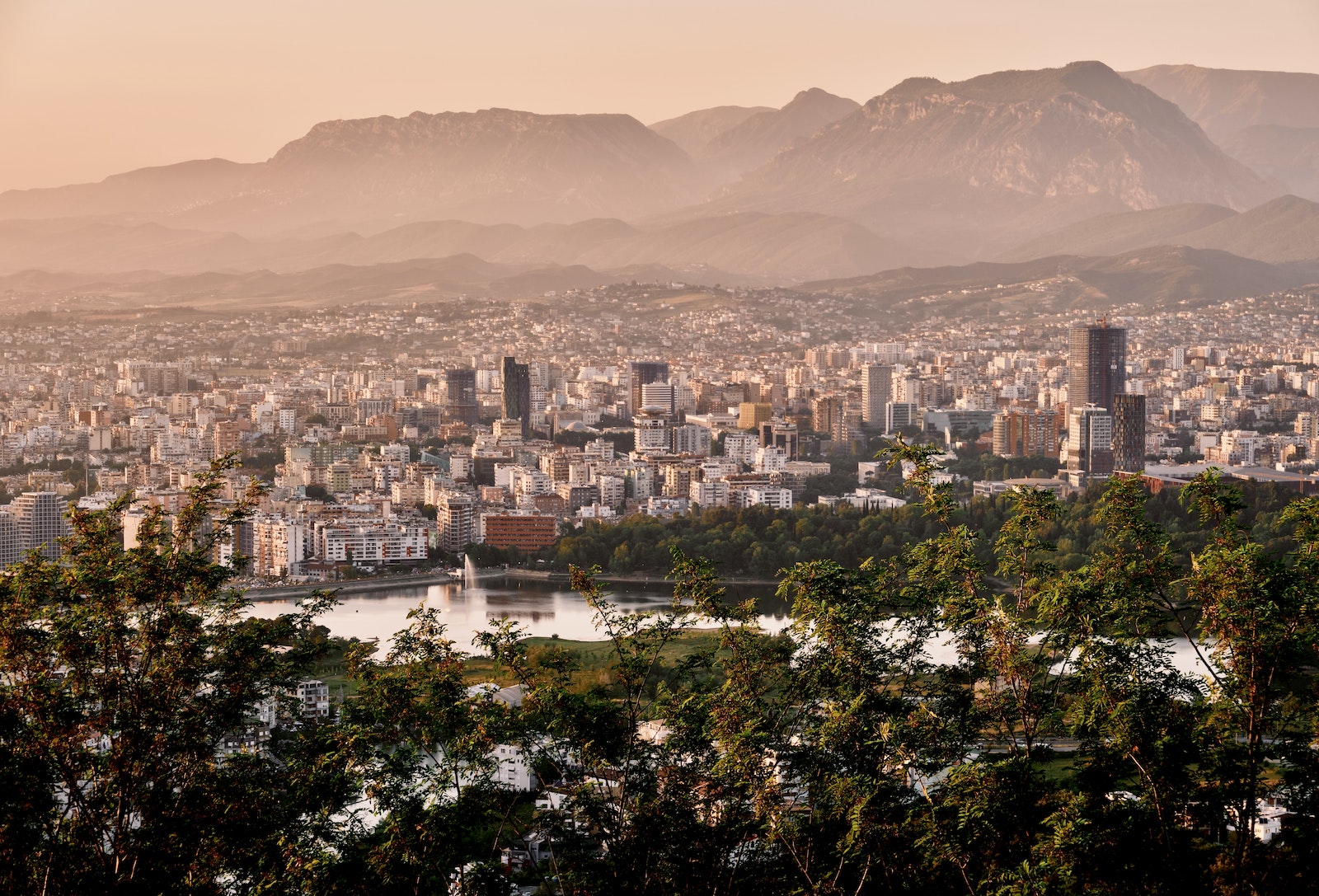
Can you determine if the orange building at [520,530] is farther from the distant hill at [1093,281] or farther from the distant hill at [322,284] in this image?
the distant hill at [322,284]

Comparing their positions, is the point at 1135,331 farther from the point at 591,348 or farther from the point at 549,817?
the point at 549,817

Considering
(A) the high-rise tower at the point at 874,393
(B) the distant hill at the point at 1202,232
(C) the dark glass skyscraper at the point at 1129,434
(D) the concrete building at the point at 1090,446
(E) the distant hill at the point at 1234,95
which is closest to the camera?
(D) the concrete building at the point at 1090,446

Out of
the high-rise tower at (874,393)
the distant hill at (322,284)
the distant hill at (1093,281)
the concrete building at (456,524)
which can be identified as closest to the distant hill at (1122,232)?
the distant hill at (1093,281)

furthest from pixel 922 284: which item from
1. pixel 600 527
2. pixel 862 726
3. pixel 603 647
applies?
pixel 862 726

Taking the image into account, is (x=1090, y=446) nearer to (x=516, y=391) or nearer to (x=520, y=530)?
(x=520, y=530)

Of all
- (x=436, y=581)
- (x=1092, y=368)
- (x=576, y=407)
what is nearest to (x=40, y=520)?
(x=436, y=581)
